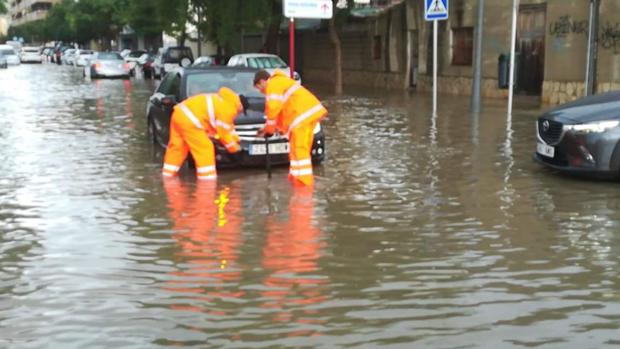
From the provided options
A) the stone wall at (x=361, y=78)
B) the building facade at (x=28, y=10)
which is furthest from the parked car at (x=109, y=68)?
the building facade at (x=28, y=10)

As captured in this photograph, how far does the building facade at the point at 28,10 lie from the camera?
14436 cm

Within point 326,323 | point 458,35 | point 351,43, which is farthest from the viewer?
point 351,43

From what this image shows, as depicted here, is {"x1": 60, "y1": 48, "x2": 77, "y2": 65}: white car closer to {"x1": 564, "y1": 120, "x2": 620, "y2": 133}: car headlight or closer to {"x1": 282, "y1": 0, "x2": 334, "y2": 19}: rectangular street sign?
{"x1": 282, "y1": 0, "x2": 334, "y2": 19}: rectangular street sign

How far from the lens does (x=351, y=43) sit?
1339 inches

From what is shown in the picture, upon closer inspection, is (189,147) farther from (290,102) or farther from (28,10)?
(28,10)

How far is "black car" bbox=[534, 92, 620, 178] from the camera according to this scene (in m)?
8.59

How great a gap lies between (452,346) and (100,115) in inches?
590

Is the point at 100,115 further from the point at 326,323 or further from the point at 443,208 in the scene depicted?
the point at 326,323

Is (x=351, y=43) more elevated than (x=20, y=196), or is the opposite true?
(x=351, y=43)


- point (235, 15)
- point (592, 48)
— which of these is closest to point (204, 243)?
point (592, 48)

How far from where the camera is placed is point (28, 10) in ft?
513

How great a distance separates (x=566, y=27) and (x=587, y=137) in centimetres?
1204

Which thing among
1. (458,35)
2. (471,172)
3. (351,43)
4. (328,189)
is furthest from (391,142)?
(351,43)

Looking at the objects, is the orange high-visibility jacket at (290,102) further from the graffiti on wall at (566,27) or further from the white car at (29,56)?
the white car at (29,56)
